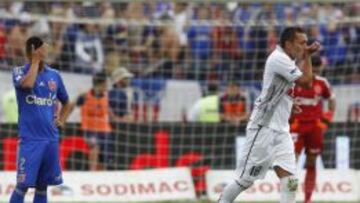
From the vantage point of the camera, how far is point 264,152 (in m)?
11.5

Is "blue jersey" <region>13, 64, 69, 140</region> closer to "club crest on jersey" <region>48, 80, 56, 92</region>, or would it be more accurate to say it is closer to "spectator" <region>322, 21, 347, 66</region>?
"club crest on jersey" <region>48, 80, 56, 92</region>

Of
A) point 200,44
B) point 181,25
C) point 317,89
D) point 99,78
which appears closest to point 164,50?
point 181,25

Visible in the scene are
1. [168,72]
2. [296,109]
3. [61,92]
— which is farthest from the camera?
[168,72]

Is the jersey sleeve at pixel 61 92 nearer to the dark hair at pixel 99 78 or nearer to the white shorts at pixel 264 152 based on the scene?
the white shorts at pixel 264 152

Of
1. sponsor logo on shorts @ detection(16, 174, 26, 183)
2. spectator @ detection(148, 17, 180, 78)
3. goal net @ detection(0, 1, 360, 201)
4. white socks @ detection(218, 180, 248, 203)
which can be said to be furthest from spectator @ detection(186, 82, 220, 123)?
sponsor logo on shorts @ detection(16, 174, 26, 183)

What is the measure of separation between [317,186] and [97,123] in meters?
3.28

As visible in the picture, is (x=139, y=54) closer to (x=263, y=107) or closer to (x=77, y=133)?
(x=77, y=133)

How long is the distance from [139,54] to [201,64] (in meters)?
1.01

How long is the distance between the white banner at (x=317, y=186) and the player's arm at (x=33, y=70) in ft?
16.4

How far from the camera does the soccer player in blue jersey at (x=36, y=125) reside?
11281 mm

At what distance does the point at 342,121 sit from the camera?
17016 millimetres

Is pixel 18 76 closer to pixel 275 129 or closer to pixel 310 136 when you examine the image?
pixel 275 129

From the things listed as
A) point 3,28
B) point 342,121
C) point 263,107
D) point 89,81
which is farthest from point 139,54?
point 263,107

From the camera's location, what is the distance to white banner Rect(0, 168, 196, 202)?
1530 cm
